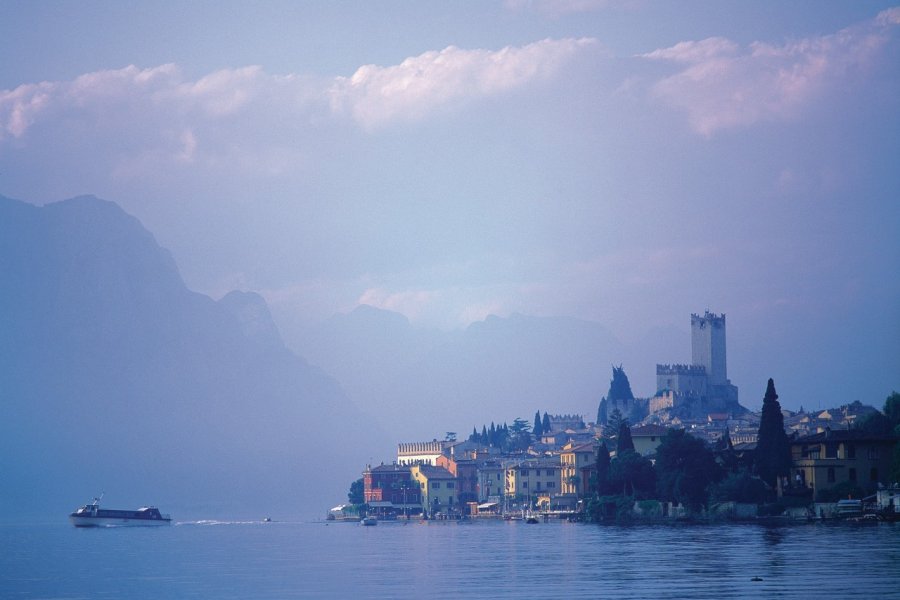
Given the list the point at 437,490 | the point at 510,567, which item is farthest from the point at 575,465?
the point at 510,567

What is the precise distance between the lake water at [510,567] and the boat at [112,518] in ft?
207

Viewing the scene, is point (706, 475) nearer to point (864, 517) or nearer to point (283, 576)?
point (864, 517)

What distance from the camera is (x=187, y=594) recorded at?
5766cm

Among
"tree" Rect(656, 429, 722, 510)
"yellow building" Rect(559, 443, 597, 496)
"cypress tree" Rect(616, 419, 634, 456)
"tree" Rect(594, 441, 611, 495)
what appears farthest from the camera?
"yellow building" Rect(559, 443, 597, 496)

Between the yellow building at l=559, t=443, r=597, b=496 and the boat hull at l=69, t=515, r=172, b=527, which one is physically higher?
the yellow building at l=559, t=443, r=597, b=496

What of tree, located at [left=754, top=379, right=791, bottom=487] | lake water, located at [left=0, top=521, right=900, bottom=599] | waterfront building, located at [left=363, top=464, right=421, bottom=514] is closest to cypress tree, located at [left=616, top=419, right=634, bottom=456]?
tree, located at [left=754, top=379, right=791, bottom=487]

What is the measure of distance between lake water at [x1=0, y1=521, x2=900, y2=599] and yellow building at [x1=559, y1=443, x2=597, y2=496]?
200 feet

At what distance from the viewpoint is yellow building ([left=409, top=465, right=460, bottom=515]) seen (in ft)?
615

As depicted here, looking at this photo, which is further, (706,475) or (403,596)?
(706,475)

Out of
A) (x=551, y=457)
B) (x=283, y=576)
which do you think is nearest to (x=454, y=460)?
(x=551, y=457)

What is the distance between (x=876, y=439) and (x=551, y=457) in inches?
3374

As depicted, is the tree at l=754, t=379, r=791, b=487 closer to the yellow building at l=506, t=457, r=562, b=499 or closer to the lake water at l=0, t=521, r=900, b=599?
the lake water at l=0, t=521, r=900, b=599

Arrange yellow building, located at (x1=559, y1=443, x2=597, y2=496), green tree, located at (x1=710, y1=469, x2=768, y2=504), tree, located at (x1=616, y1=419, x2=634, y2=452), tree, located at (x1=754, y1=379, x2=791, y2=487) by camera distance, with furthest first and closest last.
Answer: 1. yellow building, located at (x1=559, y1=443, x2=597, y2=496)
2. tree, located at (x1=616, y1=419, x2=634, y2=452)
3. green tree, located at (x1=710, y1=469, x2=768, y2=504)
4. tree, located at (x1=754, y1=379, x2=791, y2=487)

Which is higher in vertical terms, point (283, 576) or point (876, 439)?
point (876, 439)
